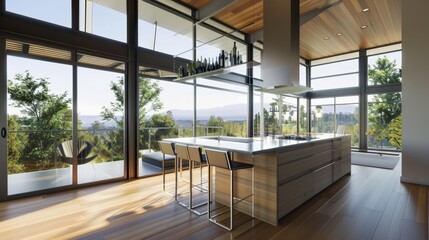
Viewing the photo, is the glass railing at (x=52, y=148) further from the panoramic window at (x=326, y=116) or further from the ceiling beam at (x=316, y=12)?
the panoramic window at (x=326, y=116)

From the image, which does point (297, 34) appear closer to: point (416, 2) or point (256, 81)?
point (416, 2)

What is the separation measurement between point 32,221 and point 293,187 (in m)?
3.37

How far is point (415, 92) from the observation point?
4.33 meters

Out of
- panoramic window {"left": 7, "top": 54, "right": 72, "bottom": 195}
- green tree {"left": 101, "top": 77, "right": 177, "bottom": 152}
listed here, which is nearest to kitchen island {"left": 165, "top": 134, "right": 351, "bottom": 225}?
green tree {"left": 101, "top": 77, "right": 177, "bottom": 152}

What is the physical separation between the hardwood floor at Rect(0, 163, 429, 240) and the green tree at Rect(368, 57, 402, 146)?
19.5ft

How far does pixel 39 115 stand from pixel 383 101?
11105 millimetres

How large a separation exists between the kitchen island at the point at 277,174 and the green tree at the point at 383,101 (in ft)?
22.4

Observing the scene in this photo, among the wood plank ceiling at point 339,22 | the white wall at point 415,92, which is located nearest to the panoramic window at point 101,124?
the wood plank ceiling at point 339,22

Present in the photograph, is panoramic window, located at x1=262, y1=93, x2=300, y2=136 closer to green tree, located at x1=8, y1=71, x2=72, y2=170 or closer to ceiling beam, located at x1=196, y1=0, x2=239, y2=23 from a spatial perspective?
ceiling beam, located at x1=196, y1=0, x2=239, y2=23

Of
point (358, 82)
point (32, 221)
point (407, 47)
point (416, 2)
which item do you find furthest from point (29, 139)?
point (358, 82)

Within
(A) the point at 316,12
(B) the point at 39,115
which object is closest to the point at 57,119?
(B) the point at 39,115

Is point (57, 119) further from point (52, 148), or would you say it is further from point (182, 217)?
point (182, 217)

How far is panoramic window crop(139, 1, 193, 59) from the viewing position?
15.9ft

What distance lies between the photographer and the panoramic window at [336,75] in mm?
9547
